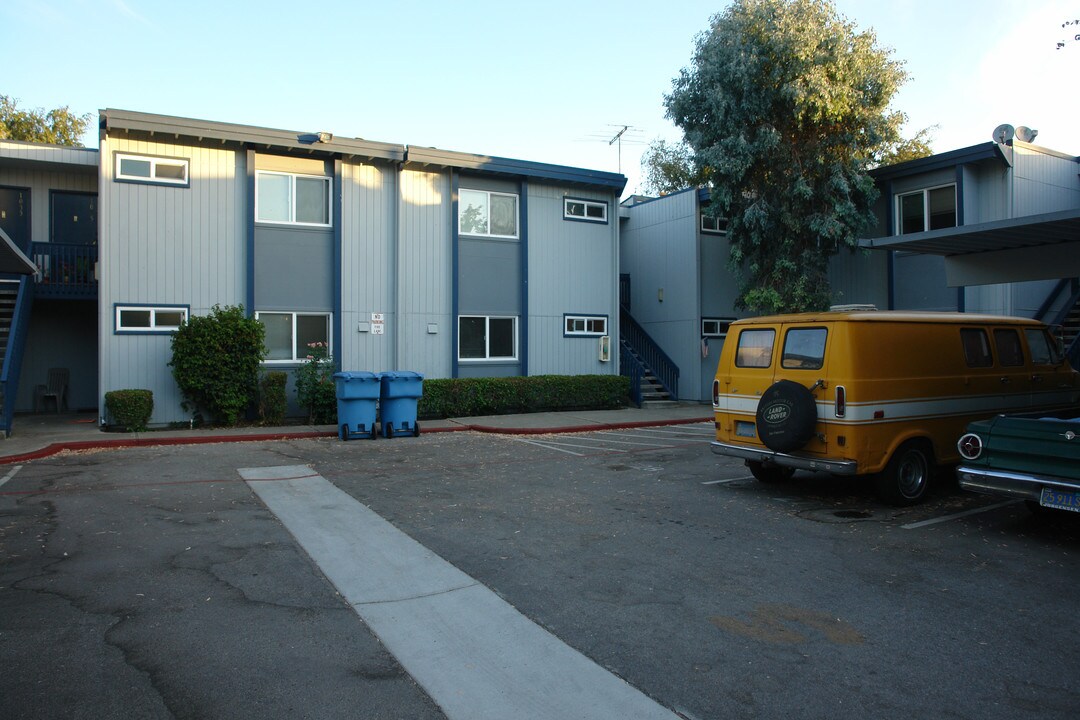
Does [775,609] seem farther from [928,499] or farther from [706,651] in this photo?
[928,499]

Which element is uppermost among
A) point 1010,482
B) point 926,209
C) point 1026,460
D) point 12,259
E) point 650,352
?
point 926,209

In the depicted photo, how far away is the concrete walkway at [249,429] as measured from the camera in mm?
12344

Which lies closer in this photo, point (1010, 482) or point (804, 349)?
point (1010, 482)

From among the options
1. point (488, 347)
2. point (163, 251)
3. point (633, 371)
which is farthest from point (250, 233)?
point (633, 371)

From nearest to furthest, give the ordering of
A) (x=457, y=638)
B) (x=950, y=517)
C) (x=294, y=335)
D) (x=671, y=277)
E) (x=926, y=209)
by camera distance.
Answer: (x=457, y=638), (x=950, y=517), (x=294, y=335), (x=926, y=209), (x=671, y=277)

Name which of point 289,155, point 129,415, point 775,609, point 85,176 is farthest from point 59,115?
point 775,609

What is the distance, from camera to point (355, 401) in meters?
13.9

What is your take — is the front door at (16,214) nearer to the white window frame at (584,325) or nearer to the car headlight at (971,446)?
the white window frame at (584,325)

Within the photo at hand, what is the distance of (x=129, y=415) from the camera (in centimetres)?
1392

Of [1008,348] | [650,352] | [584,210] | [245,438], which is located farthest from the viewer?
[650,352]

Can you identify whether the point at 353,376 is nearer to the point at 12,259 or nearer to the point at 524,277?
the point at 12,259

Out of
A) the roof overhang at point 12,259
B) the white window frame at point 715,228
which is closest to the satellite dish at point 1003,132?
the white window frame at point 715,228

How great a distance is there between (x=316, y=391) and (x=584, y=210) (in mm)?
8523

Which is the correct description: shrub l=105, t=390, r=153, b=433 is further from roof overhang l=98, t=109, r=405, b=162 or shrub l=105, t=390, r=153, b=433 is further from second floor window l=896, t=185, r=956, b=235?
second floor window l=896, t=185, r=956, b=235
